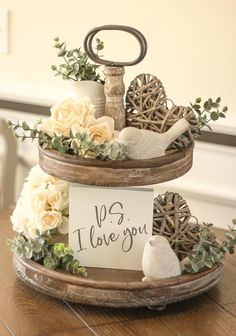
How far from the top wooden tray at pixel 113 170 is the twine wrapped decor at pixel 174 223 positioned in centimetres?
8

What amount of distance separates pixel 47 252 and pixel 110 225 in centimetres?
12

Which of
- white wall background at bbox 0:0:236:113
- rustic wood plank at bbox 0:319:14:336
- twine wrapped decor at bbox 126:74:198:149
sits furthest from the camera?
white wall background at bbox 0:0:236:113

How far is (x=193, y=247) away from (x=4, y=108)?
124cm

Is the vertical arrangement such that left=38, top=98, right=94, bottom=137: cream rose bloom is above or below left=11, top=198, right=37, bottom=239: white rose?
above

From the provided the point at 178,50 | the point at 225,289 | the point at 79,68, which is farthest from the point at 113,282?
the point at 178,50

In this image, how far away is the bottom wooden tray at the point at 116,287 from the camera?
1203 mm

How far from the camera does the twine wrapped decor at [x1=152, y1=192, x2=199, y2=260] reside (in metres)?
1.29

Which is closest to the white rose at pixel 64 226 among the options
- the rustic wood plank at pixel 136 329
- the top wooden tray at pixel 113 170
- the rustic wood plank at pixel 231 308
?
the top wooden tray at pixel 113 170

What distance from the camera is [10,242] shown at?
4.33 feet

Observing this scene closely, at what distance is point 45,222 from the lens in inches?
50.6

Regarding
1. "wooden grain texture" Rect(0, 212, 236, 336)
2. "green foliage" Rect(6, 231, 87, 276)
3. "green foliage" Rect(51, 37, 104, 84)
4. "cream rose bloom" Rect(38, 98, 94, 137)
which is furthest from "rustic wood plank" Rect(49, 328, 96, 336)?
"green foliage" Rect(51, 37, 104, 84)

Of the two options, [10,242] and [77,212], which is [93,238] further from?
[10,242]

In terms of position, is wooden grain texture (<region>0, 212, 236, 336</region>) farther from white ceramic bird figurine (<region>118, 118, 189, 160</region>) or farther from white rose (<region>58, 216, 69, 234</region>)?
white ceramic bird figurine (<region>118, 118, 189, 160</region>)

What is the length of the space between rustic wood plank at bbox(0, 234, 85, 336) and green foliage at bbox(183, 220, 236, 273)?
0.21 m
